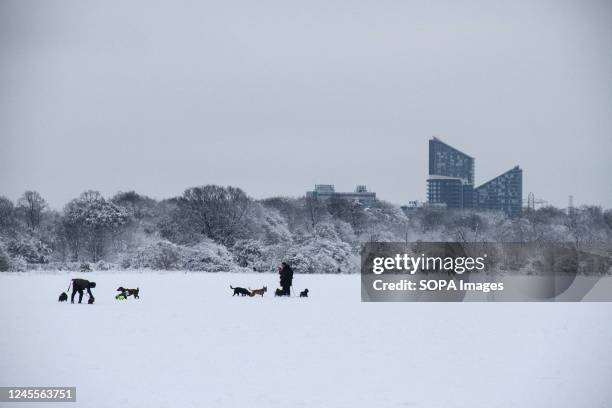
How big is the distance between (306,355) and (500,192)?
154170 millimetres

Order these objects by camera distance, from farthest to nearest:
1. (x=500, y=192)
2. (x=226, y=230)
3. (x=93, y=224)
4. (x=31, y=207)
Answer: (x=500, y=192)
(x=31, y=207)
(x=93, y=224)
(x=226, y=230)

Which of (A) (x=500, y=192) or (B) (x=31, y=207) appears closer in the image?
(B) (x=31, y=207)

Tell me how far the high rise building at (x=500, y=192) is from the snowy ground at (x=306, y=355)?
458ft

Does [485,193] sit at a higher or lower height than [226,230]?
higher

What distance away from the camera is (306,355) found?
50.2 feet

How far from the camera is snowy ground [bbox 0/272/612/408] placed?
12.0 m

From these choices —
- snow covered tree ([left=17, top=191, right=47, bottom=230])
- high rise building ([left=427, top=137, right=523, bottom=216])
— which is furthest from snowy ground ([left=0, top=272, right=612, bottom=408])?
high rise building ([left=427, top=137, right=523, bottom=216])

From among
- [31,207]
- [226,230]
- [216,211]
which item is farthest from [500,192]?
[226,230]

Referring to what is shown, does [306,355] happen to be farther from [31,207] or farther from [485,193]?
[485,193]

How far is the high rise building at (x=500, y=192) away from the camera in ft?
533

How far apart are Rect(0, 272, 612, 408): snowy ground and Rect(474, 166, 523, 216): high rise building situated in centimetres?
13956

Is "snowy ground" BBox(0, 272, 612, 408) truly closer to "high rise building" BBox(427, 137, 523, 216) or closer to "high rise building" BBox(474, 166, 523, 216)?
"high rise building" BBox(427, 137, 523, 216)

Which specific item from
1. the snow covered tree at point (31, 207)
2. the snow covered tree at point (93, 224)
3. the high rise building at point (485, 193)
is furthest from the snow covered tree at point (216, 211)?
the high rise building at point (485, 193)

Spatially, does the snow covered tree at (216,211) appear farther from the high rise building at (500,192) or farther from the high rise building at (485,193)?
the high rise building at (500,192)
